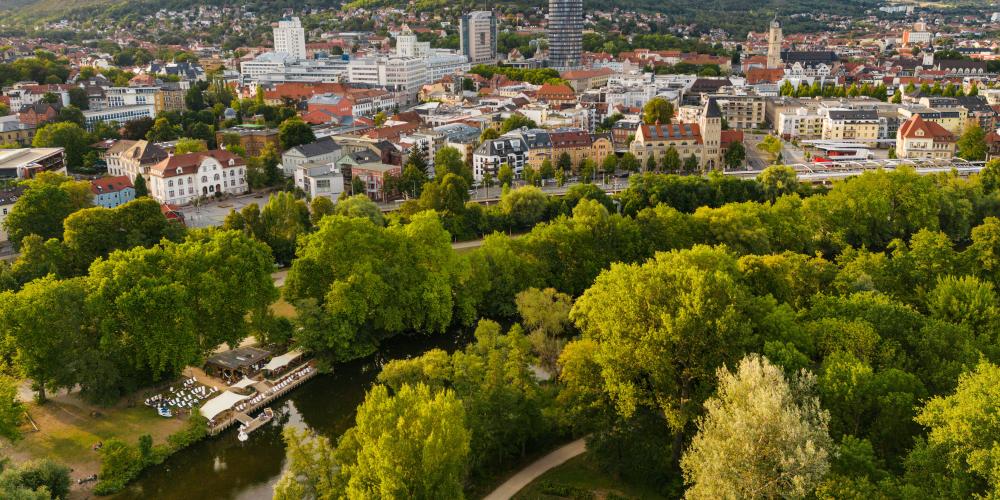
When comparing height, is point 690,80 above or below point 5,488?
above

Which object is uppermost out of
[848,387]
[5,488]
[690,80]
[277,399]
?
[690,80]

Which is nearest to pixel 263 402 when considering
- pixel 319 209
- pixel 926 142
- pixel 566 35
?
pixel 319 209

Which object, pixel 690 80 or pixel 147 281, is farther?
pixel 690 80

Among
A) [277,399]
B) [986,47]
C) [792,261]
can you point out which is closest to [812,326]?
[792,261]

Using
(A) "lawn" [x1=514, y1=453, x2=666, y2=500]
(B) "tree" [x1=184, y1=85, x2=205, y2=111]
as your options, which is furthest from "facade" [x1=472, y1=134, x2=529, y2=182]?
A: (A) "lawn" [x1=514, y1=453, x2=666, y2=500]

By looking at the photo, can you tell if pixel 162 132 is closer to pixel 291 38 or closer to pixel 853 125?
pixel 853 125

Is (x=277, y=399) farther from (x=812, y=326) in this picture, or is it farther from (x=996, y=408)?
(x=996, y=408)
